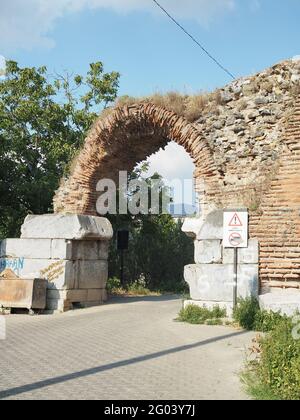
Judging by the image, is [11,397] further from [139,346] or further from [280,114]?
[280,114]

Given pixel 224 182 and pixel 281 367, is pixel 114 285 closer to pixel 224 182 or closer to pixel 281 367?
pixel 224 182

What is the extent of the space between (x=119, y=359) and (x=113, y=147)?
683cm

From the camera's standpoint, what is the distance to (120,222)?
62.5 feet

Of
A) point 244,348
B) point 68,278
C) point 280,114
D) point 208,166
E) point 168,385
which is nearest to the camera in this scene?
point 168,385

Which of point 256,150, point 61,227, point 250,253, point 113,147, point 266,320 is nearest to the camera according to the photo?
point 266,320

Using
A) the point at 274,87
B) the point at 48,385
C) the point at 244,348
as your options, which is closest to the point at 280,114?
the point at 274,87

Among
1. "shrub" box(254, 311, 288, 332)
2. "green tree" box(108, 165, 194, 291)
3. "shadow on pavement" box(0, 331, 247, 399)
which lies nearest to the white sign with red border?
"shrub" box(254, 311, 288, 332)

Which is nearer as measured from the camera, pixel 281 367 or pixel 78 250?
pixel 281 367

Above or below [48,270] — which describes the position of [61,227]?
above

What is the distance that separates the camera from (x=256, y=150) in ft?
30.8

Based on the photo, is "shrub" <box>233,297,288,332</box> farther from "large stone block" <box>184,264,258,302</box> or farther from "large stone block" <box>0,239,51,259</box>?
"large stone block" <box>0,239,51,259</box>

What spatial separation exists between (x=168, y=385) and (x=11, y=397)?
1485mm

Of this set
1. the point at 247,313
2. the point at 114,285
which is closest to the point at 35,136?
the point at 114,285

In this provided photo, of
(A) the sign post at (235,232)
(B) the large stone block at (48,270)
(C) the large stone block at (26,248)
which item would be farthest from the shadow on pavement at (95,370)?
(C) the large stone block at (26,248)
